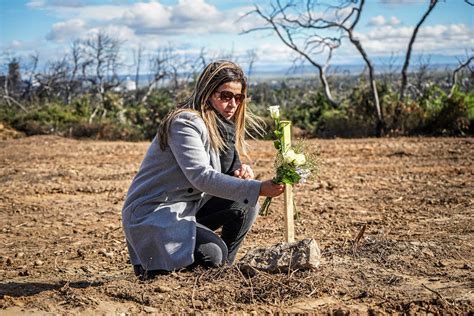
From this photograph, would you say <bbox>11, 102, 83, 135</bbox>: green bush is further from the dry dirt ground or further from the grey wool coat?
the grey wool coat

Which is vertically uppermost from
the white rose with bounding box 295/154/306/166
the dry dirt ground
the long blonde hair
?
the long blonde hair

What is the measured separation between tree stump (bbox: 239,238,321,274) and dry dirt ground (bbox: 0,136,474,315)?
0.06 meters

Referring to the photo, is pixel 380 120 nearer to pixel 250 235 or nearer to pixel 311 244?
pixel 250 235

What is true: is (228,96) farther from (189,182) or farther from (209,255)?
(209,255)

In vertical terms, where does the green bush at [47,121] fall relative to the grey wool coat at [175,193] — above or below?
below

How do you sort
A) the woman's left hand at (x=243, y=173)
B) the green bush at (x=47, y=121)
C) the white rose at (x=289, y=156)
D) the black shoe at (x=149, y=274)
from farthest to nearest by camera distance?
the green bush at (x=47, y=121)
the woman's left hand at (x=243, y=173)
the black shoe at (x=149, y=274)
the white rose at (x=289, y=156)

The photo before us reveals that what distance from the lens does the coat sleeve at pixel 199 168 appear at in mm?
3164

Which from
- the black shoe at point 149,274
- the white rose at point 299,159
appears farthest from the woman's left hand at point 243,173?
the black shoe at point 149,274

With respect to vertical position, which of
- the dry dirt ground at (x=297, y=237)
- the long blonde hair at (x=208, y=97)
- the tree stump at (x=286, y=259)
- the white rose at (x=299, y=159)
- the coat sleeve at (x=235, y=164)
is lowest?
the dry dirt ground at (x=297, y=237)

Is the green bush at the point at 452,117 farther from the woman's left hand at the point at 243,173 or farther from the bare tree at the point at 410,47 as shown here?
the woman's left hand at the point at 243,173

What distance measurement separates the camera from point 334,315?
3016 mm

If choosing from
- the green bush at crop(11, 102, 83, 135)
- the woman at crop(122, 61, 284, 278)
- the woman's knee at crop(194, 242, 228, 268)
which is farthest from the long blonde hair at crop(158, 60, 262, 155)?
the green bush at crop(11, 102, 83, 135)

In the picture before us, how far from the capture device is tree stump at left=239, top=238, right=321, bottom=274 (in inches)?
133

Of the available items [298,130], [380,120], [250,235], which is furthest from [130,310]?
[298,130]
